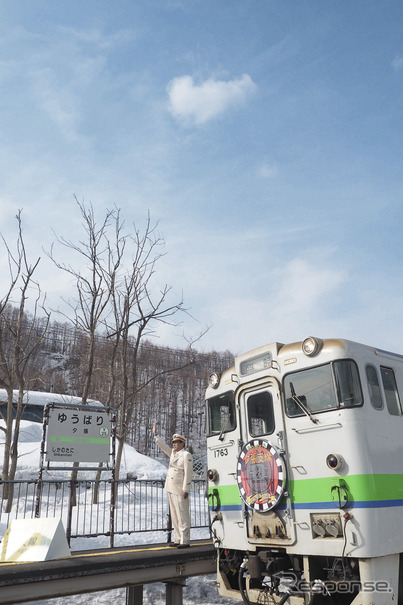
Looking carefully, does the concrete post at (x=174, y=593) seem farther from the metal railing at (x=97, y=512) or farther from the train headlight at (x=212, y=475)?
Answer: the train headlight at (x=212, y=475)

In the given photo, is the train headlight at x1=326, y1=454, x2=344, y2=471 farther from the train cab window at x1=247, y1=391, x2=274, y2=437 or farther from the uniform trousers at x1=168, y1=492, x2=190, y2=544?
the uniform trousers at x1=168, y1=492, x2=190, y2=544

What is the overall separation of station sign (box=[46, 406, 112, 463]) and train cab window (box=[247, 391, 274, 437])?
11.8 feet

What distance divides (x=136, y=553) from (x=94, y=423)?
262 centimetres

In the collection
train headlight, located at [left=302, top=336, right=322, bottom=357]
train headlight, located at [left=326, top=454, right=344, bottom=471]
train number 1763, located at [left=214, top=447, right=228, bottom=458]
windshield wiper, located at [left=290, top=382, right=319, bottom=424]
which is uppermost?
train headlight, located at [left=302, top=336, right=322, bottom=357]

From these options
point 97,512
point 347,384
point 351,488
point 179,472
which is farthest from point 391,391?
point 97,512

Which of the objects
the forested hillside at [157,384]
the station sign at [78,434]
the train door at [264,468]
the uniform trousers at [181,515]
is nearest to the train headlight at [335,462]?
the train door at [264,468]

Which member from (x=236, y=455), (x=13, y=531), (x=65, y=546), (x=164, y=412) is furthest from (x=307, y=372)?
(x=164, y=412)

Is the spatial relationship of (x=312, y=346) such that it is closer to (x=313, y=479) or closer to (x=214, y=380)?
(x=313, y=479)

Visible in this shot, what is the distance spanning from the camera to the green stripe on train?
5.56m

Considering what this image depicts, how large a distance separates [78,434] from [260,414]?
13.0 ft

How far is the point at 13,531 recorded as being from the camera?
7617 millimetres

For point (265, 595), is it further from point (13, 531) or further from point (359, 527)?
point (13, 531)

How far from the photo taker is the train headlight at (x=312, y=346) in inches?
253

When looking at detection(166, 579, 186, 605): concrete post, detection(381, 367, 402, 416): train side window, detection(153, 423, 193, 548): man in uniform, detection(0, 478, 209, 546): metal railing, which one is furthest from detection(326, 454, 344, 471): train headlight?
Result: detection(0, 478, 209, 546): metal railing
